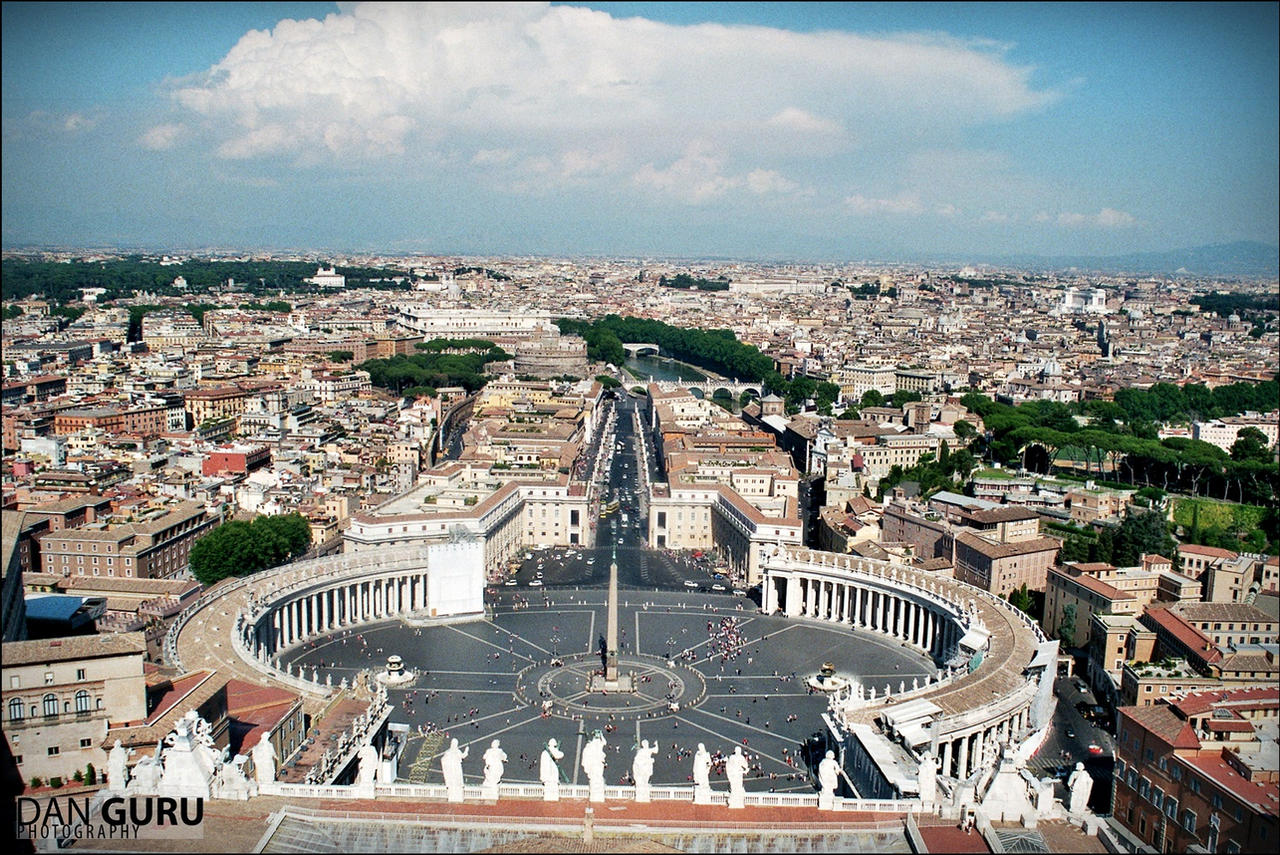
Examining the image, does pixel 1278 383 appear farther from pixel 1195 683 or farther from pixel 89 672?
pixel 89 672

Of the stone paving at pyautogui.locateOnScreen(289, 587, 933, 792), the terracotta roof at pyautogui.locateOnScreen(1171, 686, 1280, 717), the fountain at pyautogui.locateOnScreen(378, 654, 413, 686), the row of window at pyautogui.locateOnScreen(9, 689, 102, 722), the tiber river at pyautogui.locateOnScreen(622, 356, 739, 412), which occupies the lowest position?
the stone paving at pyautogui.locateOnScreen(289, 587, 933, 792)

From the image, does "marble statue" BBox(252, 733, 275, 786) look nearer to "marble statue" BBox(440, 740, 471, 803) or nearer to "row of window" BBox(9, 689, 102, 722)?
"marble statue" BBox(440, 740, 471, 803)

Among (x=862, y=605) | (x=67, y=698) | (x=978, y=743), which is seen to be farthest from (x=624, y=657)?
(x=67, y=698)

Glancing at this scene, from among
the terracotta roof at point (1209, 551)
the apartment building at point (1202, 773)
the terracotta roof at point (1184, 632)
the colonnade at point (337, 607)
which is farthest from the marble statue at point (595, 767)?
the terracotta roof at point (1209, 551)

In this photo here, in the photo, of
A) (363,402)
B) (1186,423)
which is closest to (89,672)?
(363,402)

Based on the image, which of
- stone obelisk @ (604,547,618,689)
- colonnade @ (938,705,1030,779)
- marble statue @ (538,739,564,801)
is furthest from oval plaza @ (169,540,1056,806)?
stone obelisk @ (604,547,618,689)

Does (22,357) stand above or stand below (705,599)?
above
